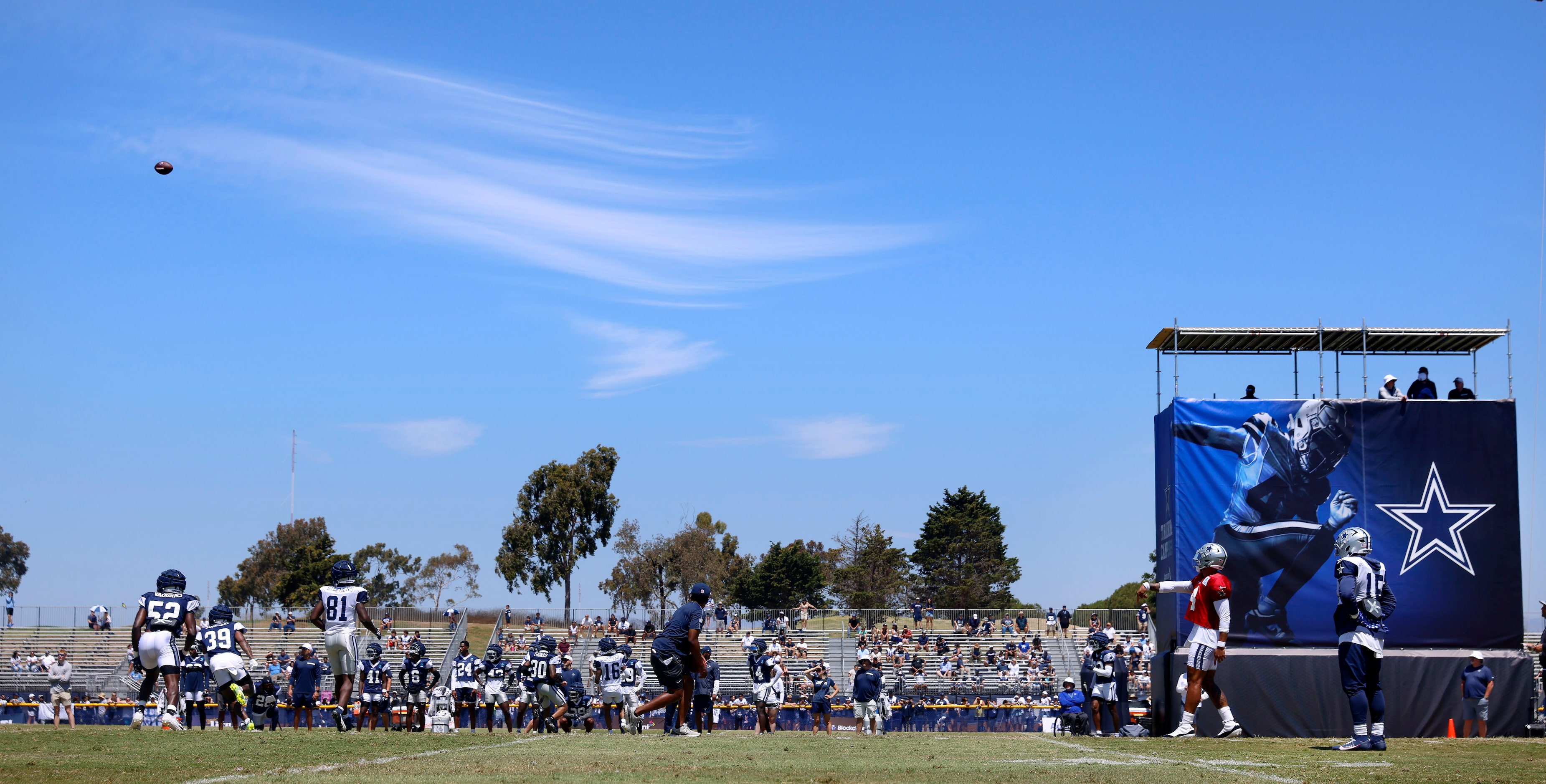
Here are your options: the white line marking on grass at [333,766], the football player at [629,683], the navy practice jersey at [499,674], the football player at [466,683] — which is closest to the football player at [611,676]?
the football player at [629,683]

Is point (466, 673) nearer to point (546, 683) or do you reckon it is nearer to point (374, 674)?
point (374, 674)

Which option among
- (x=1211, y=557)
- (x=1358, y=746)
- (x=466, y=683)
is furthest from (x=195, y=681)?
(x=1358, y=746)

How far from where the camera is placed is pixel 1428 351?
1075 inches

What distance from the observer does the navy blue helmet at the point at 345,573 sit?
14.7 metres

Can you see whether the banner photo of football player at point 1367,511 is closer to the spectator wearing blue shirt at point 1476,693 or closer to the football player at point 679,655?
the spectator wearing blue shirt at point 1476,693

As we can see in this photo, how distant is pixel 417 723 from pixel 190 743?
59.3ft

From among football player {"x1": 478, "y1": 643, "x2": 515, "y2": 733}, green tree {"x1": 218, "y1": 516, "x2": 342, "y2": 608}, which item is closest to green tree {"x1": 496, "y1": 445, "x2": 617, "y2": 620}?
green tree {"x1": 218, "y1": 516, "x2": 342, "y2": 608}

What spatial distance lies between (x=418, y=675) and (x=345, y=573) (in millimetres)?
9389

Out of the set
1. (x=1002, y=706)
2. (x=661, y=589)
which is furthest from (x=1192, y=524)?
(x=661, y=589)

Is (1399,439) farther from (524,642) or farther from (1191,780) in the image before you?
(524,642)

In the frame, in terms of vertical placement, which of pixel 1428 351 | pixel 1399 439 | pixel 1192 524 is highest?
pixel 1428 351

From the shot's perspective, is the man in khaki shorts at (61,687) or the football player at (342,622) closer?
the football player at (342,622)

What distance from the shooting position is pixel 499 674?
25531 millimetres

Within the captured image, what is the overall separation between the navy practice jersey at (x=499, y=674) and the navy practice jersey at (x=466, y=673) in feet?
1.36
